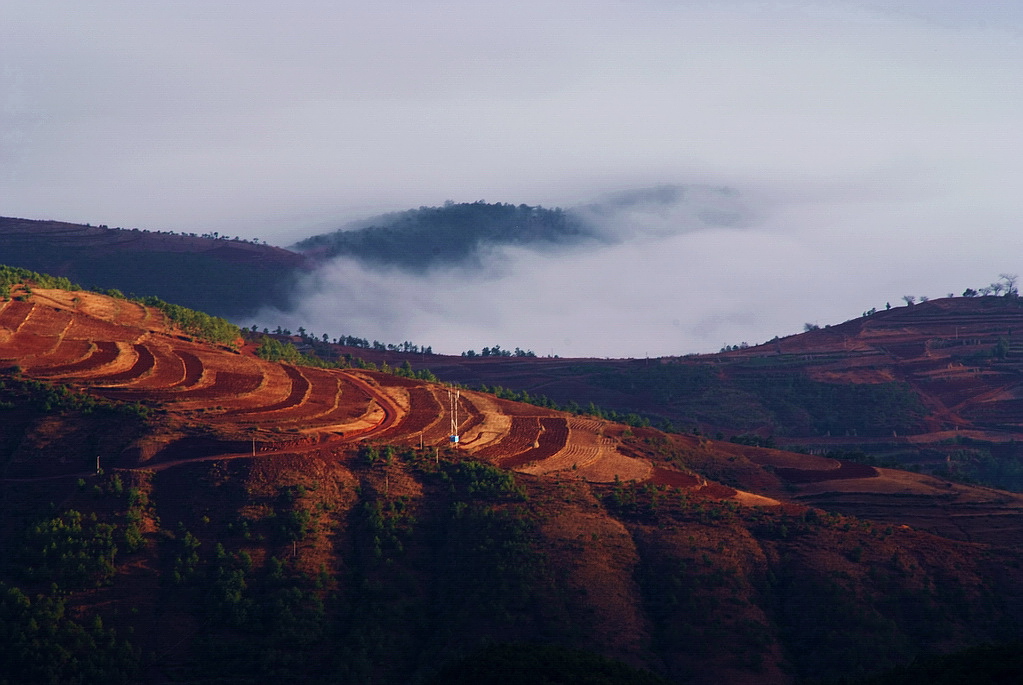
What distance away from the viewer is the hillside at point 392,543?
4244cm

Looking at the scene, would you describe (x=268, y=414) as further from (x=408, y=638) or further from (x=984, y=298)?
(x=984, y=298)

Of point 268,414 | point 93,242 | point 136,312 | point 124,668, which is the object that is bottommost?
point 124,668

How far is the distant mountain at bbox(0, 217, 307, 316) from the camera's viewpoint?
125m

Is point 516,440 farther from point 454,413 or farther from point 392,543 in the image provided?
point 392,543

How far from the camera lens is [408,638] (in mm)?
43594

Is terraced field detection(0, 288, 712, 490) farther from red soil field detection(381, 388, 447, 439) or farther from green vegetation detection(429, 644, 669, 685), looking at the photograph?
green vegetation detection(429, 644, 669, 685)

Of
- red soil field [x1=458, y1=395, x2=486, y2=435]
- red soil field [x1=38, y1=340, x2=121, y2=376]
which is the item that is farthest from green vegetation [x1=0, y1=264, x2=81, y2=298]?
red soil field [x1=458, y1=395, x2=486, y2=435]

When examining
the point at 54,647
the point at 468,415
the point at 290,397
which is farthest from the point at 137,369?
the point at 54,647

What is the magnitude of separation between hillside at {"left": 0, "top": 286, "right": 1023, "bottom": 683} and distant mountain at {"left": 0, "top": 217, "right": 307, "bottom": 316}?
64.6 metres

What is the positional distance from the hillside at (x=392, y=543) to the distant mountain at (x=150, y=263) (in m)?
64.6

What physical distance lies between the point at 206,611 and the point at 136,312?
28.7m

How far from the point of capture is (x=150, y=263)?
128625 mm

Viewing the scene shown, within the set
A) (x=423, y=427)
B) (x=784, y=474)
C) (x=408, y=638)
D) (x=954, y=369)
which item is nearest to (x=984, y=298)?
(x=954, y=369)

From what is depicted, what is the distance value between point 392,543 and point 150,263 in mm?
88726
